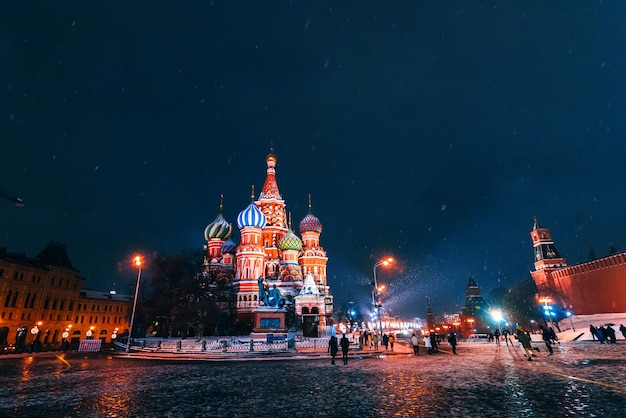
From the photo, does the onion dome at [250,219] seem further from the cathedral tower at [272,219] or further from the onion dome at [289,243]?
the cathedral tower at [272,219]

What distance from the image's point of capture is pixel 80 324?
189 feet

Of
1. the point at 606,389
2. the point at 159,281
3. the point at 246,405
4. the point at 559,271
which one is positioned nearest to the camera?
the point at 246,405

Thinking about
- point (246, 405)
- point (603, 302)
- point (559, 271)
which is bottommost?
point (246, 405)

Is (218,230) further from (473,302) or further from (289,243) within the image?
(473,302)

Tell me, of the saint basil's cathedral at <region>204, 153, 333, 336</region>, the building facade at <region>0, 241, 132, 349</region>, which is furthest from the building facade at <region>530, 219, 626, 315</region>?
the building facade at <region>0, 241, 132, 349</region>

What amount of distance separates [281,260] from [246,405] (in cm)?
5777

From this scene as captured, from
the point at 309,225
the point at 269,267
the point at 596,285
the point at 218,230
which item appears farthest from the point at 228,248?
the point at 596,285

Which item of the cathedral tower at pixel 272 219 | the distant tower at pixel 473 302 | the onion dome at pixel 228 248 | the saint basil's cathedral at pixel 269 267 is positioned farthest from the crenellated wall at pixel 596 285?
the onion dome at pixel 228 248

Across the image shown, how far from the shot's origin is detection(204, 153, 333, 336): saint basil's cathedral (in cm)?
4397

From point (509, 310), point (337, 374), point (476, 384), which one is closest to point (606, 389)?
point (476, 384)

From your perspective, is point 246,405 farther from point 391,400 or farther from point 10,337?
point 10,337

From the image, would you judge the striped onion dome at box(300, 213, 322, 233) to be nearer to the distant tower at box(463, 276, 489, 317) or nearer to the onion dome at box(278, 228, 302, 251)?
the onion dome at box(278, 228, 302, 251)

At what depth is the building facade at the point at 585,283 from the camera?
48603mm

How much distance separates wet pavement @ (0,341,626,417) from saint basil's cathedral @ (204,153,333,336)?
2425 centimetres
